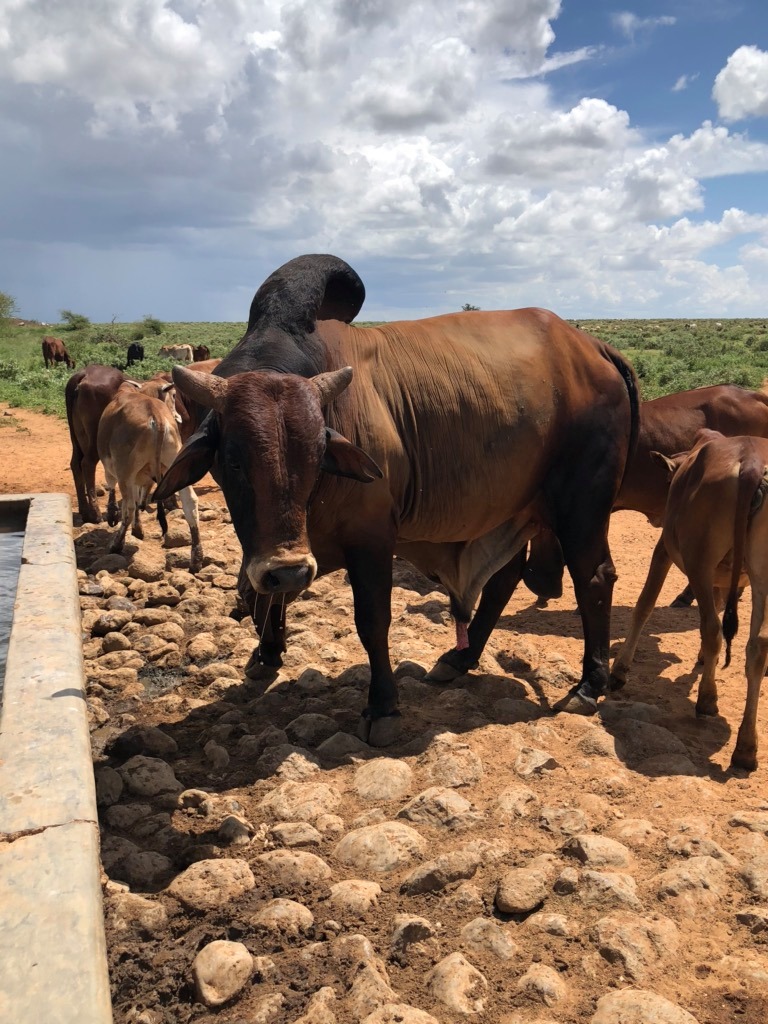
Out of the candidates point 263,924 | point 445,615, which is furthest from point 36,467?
point 263,924

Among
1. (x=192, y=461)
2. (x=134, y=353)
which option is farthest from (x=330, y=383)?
(x=134, y=353)

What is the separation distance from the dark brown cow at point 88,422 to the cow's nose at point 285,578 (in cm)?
722

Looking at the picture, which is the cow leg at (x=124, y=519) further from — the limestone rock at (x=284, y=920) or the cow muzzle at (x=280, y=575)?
the limestone rock at (x=284, y=920)

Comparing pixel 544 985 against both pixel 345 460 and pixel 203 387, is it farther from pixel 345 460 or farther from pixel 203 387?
pixel 203 387

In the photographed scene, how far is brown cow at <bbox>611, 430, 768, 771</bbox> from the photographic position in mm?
4633

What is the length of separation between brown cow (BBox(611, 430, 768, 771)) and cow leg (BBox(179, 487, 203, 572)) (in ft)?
13.0

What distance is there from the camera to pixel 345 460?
4.04m

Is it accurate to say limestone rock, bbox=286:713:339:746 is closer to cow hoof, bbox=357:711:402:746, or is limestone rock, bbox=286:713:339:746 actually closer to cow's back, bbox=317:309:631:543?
cow hoof, bbox=357:711:402:746

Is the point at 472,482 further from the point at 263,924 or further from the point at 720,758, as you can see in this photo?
the point at 263,924

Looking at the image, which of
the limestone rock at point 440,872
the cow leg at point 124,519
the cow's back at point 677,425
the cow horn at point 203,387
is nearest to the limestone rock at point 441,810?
the limestone rock at point 440,872

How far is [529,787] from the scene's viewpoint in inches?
161

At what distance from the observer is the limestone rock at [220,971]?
2680mm

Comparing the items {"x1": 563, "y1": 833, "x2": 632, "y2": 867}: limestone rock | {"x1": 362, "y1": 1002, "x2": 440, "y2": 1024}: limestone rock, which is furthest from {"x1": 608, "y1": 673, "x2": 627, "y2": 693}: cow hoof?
{"x1": 362, "y1": 1002, "x2": 440, "y2": 1024}: limestone rock

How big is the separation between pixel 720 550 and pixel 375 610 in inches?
84.3
